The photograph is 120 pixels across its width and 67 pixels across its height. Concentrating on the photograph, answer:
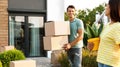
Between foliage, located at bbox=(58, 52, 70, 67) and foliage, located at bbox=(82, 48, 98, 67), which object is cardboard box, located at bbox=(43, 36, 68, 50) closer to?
foliage, located at bbox=(82, 48, 98, 67)

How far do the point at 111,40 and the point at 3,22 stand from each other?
41.5ft

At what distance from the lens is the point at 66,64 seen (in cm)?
1155

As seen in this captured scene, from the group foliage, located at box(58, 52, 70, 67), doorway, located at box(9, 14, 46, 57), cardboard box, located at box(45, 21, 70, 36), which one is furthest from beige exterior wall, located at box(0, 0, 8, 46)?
cardboard box, located at box(45, 21, 70, 36)

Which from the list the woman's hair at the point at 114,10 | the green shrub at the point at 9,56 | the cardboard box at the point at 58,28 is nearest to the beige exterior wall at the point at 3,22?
the green shrub at the point at 9,56

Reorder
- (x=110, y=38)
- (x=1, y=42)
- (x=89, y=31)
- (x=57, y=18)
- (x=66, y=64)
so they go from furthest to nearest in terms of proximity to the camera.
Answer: (x=57, y=18)
(x=1, y=42)
(x=89, y=31)
(x=66, y=64)
(x=110, y=38)

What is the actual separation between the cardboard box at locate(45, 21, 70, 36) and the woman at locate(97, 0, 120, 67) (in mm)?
2739

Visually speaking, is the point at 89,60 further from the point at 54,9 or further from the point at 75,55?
the point at 54,9

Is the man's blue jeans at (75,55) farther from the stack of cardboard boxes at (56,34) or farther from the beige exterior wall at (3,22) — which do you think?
the beige exterior wall at (3,22)

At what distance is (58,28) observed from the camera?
22.6ft

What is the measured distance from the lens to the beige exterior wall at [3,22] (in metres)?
16.3

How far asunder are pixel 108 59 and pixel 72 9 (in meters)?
3.09

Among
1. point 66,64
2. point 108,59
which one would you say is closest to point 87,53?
point 66,64

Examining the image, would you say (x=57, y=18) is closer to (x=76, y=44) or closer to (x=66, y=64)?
(x=66, y=64)

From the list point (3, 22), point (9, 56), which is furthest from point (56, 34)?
point (3, 22)
